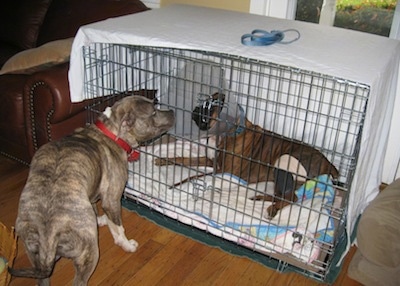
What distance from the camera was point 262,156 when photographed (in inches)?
110

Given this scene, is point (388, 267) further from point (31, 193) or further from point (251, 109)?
point (31, 193)

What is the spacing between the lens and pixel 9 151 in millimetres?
3033

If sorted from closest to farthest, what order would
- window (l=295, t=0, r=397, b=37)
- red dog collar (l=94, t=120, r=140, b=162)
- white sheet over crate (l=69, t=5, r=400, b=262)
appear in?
white sheet over crate (l=69, t=5, r=400, b=262) < red dog collar (l=94, t=120, r=140, b=162) < window (l=295, t=0, r=397, b=37)

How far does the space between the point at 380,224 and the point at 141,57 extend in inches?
65.7

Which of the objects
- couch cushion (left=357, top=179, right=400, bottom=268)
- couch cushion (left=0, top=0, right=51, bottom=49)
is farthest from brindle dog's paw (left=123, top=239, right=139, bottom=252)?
couch cushion (left=0, top=0, right=51, bottom=49)

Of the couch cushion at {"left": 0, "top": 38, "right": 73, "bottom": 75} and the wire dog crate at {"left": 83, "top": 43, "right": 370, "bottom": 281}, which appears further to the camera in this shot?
the couch cushion at {"left": 0, "top": 38, "right": 73, "bottom": 75}

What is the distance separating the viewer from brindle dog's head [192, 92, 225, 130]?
2.40 metres

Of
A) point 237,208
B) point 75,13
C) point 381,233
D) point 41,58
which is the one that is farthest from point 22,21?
point 381,233

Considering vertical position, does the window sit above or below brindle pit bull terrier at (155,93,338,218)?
above

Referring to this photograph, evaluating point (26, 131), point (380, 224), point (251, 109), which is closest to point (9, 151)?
point (26, 131)

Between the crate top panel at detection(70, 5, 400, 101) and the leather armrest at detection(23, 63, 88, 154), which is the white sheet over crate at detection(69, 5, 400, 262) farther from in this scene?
the leather armrest at detection(23, 63, 88, 154)

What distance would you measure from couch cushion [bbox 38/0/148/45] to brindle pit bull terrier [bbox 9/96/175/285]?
131 centimetres

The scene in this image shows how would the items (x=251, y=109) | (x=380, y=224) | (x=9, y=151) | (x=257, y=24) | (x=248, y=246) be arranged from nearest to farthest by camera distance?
(x=380, y=224) → (x=248, y=246) → (x=257, y=24) → (x=251, y=109) → (x=9, y=151)

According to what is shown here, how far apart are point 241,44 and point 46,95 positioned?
1.22 m
